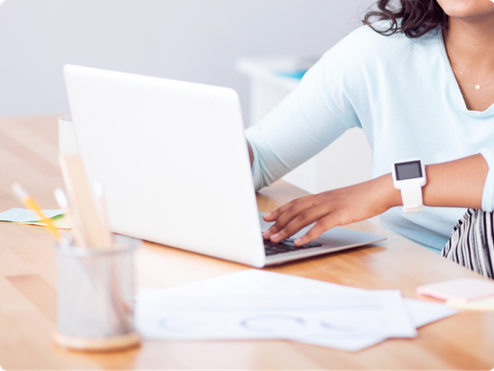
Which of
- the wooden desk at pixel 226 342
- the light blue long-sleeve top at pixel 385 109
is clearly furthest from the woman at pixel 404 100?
the wooden desk at pixel 226 342

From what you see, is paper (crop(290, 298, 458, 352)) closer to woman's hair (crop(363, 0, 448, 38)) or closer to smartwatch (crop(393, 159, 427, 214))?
smartwatch (crop(393, 159, 427, 214))

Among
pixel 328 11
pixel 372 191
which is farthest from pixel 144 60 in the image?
pixel 372 191

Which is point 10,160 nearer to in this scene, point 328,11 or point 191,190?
point 191,190

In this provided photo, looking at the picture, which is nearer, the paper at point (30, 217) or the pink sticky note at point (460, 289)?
the pink sticky note at point (460, 289)

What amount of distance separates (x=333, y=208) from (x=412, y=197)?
0.11 metres

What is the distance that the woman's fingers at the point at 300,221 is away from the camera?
878mm

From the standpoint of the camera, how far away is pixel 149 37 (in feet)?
10.7

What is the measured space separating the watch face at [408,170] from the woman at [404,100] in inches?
10.8

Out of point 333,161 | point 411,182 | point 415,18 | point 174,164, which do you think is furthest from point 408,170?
point 333,161

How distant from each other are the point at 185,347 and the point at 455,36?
908 mm

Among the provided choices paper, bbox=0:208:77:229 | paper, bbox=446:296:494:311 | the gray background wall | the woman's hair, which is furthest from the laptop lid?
the gray background wall

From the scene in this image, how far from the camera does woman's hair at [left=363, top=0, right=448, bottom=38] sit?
1.24 m

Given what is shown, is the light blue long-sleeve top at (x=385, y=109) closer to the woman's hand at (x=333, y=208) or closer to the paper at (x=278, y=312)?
the woman's hand at (x=333, y=208)

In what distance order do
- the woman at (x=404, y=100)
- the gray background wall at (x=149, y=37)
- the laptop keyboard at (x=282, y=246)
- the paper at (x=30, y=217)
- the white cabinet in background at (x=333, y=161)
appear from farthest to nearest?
the gray background wall at (x=149, y=37), the white cabinet in background at (x=333, y=161), the woman at (x=404, y=100), the paper at (x=30, y=217), the laptop keyboard at (x=282, y=246)
